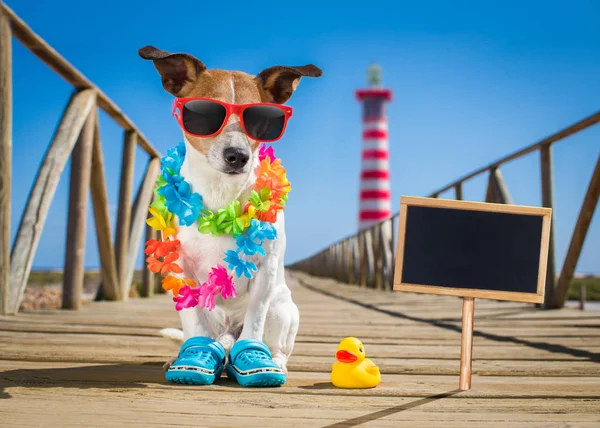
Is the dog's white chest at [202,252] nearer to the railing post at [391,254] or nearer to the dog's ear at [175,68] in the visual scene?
the dog's ear at [175,68]

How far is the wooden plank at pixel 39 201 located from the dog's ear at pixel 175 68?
1.63 meters

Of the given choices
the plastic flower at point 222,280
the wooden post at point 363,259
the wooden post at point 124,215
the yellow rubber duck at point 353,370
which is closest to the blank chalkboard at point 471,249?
the yellow rubber duck at point 353,370

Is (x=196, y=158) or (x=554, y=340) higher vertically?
(x=196, y=158)

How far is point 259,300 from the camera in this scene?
1.72 m

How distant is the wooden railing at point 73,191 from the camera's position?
2816mm

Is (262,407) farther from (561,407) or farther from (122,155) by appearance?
(122,155)

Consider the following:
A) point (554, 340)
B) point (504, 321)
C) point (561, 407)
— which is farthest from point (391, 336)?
point (561, 407)

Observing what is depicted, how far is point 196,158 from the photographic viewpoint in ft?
5.56

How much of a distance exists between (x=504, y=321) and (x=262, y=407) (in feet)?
8.48

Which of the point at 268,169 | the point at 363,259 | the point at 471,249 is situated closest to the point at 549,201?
the point at 471,249

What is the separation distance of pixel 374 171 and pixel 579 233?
2139 cm

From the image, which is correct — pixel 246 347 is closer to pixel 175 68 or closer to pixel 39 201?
pixel 175 68

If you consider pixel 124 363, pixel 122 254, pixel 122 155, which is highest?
pixel 122 155

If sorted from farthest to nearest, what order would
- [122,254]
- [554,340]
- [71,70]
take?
1. [122,254]
2. [71,70]
3. [554,340]
